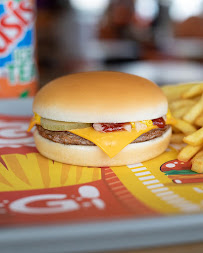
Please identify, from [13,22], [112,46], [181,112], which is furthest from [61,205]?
[112,46]

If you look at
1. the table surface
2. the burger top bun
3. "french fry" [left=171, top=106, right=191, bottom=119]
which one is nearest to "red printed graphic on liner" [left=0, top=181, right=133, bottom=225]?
the table surface

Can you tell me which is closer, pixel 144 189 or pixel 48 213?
pixel 48 213

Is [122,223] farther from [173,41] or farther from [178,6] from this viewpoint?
[178,6]

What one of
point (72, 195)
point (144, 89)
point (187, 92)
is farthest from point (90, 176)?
point (187, 92)

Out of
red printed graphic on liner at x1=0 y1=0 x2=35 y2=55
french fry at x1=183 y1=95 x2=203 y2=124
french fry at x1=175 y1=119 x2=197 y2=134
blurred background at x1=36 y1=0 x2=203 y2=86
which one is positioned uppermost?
red printed graphic on liner at x1=0 y1=0 x2=35 y2=55

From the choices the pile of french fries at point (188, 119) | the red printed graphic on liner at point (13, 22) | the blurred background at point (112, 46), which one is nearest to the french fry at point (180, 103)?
the pile of french fries at point (188, 119)

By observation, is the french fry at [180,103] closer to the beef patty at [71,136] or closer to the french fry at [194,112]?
the french fry at [194,112]

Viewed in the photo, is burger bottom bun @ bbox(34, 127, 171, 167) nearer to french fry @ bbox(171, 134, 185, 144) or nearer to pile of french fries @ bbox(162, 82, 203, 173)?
pile of french fries @ bbox(162, 82, 203, 173)
